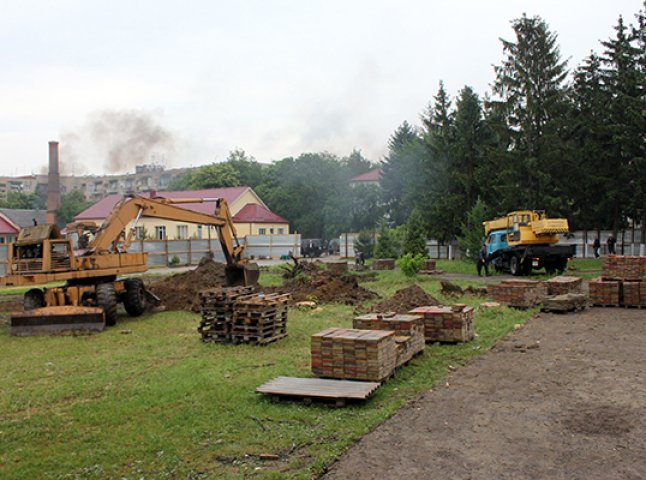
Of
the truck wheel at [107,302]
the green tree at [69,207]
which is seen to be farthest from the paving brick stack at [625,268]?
the green tree at [69,207]

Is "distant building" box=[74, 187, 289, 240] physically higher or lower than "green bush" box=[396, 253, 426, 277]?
higher

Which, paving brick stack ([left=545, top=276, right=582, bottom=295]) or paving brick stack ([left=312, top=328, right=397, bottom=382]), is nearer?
paving brick stack ([left=312, top=328, right=397, bottom=382])

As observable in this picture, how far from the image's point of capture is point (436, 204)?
151 feet

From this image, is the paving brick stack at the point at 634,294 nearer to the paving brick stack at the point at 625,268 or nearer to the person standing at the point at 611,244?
the paving brick stack at the point at 625,268

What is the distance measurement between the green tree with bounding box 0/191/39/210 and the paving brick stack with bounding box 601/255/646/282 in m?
78.5

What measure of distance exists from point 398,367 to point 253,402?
2.73 meters

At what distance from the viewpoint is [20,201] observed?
8138 cm

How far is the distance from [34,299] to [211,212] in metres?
38.8

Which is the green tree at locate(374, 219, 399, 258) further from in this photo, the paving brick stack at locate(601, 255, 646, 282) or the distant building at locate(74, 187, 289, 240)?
the paving brick stack at locate(601, 255, 646, 282)

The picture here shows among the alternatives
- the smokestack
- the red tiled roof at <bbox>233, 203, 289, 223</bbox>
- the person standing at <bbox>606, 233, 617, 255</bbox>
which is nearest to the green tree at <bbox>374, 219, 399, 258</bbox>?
the person standing at <bbox>606, 233, 617, 255</bbox>

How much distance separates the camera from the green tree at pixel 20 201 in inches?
3173

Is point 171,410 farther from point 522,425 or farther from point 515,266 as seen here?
point 515,266

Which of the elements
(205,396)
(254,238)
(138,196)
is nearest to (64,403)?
(205,396)

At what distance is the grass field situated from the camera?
251 inches
